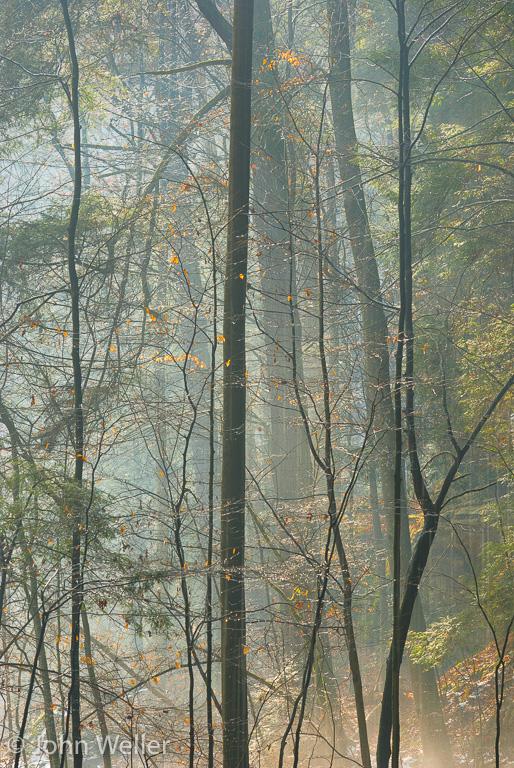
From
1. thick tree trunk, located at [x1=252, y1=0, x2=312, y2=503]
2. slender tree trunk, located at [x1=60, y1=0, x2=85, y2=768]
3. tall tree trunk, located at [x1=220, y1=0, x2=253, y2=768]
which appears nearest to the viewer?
slender tree trunk, located at [x1=60, y1=0, x2=85, y2=768]

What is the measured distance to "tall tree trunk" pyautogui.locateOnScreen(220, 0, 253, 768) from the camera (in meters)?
4.53

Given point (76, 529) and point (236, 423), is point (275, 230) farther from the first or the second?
point (76, 529)

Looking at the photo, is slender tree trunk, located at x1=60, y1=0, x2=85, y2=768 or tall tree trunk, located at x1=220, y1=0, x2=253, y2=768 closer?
slender tree trunk, located at x1=60, y1=0, x2=85, y2=768

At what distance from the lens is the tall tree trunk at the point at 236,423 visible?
453cm

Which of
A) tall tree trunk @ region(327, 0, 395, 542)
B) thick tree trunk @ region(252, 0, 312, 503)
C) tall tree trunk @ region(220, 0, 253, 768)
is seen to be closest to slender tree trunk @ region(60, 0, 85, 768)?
tall tree trunk @ region(220, 0, 253, 768)

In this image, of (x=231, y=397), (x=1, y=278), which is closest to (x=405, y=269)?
(x=231, y=397)

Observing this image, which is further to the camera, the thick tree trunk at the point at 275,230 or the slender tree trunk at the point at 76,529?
the thick tree trunk at the point at 275,230

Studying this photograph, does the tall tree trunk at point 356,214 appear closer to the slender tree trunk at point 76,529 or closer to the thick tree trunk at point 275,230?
the thick tree trunk at point 275,230

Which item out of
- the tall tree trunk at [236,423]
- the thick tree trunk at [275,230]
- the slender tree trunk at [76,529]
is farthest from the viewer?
the thick tree trunk at [275,230]

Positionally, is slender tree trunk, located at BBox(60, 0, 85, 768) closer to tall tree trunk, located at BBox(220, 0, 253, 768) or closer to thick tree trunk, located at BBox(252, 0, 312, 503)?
tall tree trunk, located at BBox(220, 0, 253, 768)

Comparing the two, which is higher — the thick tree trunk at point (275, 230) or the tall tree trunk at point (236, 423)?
the thick tree trunk at point (275, 230)

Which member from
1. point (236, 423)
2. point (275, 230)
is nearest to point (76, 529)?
point (236, 423)

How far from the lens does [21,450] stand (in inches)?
249

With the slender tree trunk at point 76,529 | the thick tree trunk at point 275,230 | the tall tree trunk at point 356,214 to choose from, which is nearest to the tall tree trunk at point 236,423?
the slender tree trunk at point 76,529
